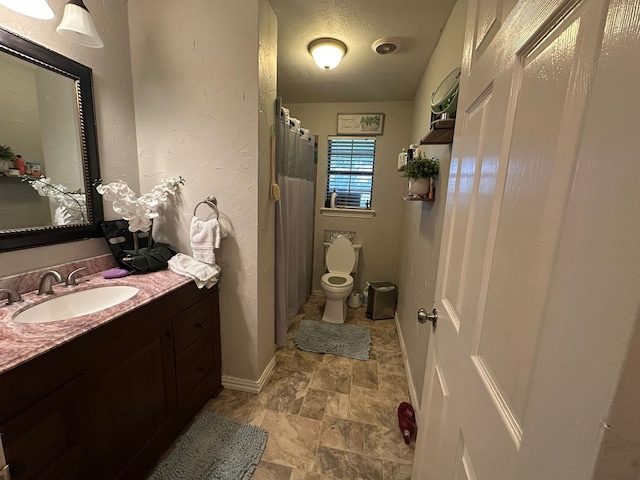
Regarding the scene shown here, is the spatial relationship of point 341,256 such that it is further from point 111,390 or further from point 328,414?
point 111,390

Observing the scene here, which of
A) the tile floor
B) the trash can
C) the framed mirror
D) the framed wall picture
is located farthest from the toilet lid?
the framed mirror

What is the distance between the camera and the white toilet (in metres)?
2.66

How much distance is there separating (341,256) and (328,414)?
1717 mm

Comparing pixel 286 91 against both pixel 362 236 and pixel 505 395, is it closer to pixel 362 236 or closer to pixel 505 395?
pixel 362 236

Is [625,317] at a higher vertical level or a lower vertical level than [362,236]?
higher

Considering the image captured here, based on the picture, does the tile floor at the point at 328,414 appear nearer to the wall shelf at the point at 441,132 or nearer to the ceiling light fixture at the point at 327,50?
the wall shelf at the point at 441,132

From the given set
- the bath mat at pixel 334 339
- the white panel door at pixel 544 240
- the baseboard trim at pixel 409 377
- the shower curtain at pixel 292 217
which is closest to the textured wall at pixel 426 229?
the baseboard trim at pixel 409 377

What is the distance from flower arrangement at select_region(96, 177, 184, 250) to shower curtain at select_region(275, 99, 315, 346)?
70cm

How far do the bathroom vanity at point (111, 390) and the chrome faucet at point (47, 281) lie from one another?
0.17 m

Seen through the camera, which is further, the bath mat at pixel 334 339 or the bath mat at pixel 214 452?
the bath mat at pixel 334 339

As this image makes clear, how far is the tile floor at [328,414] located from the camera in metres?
1.32

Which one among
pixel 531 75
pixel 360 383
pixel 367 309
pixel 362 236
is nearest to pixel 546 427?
pixel 531 75

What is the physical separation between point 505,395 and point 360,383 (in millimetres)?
1618

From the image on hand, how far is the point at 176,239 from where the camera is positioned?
169 cm
